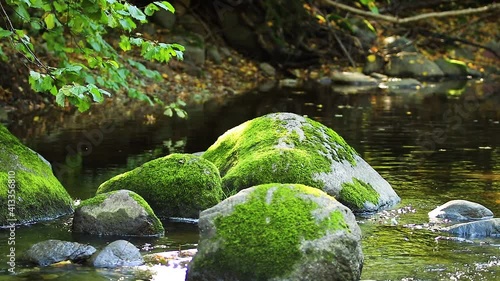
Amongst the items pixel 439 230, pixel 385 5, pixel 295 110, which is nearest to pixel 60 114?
pixel 295 110

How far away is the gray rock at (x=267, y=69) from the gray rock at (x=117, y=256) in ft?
75.2

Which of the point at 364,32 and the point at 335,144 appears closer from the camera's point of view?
the point at 335,144

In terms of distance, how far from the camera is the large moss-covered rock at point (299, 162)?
9.89 meters

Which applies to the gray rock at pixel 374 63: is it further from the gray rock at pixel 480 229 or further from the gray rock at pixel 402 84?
the gray rock at pixel 480 229

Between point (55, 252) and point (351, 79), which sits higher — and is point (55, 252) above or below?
below

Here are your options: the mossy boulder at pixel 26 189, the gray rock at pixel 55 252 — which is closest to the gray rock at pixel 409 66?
the mossy boulder at pixel 26 189

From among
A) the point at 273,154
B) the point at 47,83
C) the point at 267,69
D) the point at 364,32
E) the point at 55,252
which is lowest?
the point at 55,252

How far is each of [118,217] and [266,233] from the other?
2180 millimetres

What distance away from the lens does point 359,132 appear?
17125 mm

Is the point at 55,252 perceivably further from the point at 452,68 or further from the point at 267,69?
the point at 452,68

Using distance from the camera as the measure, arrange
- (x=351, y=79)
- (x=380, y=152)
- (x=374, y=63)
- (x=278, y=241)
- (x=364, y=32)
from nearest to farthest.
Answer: (x=278, y=241)
(x=380, y=152)
(x=351, y=79)
(x=374, y=63)
(x=364, y=32)

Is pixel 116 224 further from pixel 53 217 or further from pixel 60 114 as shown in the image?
pixel 60 114

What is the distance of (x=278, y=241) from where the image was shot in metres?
6.88

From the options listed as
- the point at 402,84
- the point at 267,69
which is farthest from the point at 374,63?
the point at 267,69
